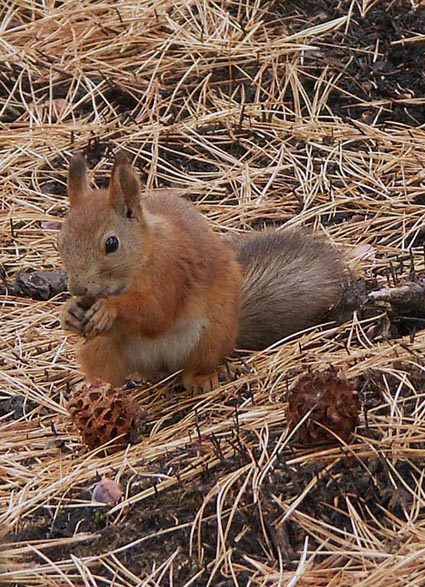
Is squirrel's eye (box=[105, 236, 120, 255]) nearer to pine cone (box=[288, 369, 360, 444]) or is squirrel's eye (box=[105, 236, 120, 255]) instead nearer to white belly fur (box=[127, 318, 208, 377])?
white belly fur (box=[127, 318, 208, 377])

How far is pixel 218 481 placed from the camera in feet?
9.54

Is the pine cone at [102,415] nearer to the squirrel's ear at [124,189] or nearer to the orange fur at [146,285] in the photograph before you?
the orange fur at [146,285]

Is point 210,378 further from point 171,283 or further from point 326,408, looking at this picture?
point 326,408

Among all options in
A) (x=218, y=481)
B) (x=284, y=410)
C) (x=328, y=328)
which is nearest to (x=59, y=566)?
(x=218, y=481)

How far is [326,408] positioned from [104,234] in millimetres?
834

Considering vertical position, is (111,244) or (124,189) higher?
(124,189)

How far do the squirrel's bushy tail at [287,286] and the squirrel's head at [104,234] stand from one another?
55cm

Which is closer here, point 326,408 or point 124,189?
point 326,408

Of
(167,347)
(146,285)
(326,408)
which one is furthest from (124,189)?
(326,408)

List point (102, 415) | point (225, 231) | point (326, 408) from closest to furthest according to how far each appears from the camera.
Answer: point (326, 408), point (102, 415), point (225, 231)

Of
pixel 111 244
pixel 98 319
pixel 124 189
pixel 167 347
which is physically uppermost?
pixel 124 189

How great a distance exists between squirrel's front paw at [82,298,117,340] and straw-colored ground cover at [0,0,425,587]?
32 centimetres

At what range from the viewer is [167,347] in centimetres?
362

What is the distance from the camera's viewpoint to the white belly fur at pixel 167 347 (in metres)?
3.61
